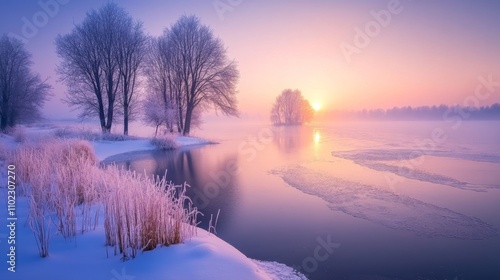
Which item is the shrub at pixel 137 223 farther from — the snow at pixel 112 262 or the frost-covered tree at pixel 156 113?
the frost-covered tree at pixel 156 113

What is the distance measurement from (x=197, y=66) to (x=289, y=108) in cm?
4915

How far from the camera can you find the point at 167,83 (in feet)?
96.9

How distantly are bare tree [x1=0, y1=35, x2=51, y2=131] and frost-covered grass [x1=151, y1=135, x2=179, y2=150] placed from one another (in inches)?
535

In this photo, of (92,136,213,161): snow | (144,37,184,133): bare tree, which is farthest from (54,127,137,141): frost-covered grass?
(144,37,184,133): bare tree

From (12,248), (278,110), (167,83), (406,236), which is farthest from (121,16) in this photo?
(278,110)

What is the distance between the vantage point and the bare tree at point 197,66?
27.2 metres

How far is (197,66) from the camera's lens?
27.4 m

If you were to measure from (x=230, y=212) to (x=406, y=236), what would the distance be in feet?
13.7

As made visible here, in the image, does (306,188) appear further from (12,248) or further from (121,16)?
(121,16)

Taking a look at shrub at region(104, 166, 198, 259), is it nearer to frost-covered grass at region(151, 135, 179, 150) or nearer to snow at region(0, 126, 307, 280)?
snow at region(0, 126, 307, 280)

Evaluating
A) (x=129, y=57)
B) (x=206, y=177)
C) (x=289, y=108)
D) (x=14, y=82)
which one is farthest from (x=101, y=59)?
(x=289, y=108)

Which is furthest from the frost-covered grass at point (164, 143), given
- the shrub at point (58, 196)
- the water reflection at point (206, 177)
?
the shrub at point (58, 196)

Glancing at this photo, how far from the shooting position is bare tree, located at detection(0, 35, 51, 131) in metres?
24.6

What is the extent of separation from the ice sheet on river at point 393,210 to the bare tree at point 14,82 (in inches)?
1097
